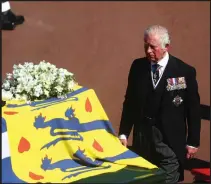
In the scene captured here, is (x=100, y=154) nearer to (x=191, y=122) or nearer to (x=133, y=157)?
(x=133, y=157)

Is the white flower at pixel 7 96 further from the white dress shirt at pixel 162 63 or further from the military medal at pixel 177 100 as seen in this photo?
the military medal at pixel 177 100

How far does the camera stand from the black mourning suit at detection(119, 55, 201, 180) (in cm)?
519

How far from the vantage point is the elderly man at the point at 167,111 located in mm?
5184

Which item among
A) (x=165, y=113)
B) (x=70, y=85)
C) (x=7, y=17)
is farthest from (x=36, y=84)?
(x=7, y=17)

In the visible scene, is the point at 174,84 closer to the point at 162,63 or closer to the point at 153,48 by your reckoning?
the point at 162,63

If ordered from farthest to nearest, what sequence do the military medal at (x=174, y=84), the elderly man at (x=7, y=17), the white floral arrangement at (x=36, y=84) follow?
1. the elderly man at (x=7, y=17)
2. the military medal at (x=174, y=84)
3. the white floral arrangement at (x=36, y=84)

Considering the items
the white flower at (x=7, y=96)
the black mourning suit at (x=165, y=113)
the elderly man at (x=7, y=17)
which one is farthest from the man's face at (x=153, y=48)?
the elderly man at (x=7, y=17)

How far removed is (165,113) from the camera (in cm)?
519

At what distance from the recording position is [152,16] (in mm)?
9562

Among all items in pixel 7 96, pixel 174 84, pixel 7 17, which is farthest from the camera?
pixel 7 17

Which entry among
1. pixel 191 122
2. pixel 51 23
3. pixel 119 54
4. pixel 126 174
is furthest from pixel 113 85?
pixel 126 174

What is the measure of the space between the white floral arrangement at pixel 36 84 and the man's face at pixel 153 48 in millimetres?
577

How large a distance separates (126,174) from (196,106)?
0.90 metres

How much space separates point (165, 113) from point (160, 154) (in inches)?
11.5
